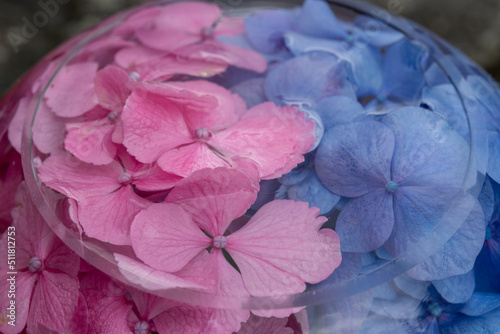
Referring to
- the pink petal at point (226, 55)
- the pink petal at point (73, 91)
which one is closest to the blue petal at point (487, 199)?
the pink petal at point (226, 55)

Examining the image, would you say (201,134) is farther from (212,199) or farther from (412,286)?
(412,286)

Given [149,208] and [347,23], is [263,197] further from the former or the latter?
[347,23]

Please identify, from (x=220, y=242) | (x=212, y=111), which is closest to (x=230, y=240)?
(x=220, y=242)

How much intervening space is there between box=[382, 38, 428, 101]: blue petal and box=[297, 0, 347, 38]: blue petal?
0.19ft

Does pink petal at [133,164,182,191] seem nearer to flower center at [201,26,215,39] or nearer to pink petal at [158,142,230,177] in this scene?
pink petal at [158,142,230,177]

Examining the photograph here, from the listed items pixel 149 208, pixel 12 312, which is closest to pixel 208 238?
pixel 149 208

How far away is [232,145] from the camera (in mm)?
380

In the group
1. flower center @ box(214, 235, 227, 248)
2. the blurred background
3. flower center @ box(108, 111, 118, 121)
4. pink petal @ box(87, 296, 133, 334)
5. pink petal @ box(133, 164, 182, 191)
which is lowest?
the blurred background

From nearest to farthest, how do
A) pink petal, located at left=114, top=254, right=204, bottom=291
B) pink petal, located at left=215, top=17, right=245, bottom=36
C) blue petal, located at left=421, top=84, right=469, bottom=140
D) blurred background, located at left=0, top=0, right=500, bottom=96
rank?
pink petal, located at left=114, top=254, right=204, bottom=291
blue petal, located at left=421, top=84, right=469, bottom=140
pink petal, located at left=215, top=17, right=245, bottom=36
blurred background, located at left=0, top=0, right=500, bottom=96

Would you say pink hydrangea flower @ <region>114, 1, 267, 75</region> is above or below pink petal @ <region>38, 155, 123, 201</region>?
below

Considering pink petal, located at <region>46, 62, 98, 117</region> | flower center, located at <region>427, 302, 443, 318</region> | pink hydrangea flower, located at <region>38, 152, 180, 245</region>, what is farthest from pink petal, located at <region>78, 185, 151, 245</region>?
flower center, located at <region>427, 302, 443, 318</region>

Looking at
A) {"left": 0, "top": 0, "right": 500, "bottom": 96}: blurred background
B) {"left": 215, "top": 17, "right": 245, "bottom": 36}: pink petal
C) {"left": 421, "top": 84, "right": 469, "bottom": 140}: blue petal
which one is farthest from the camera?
{"left": 0, "top": 0, "right": 500, "bottom": 96}: blurred background

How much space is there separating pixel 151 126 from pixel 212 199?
7 cm

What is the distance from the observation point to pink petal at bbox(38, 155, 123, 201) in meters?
0.36
